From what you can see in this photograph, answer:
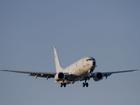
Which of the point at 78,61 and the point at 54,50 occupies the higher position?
the point at 54,50

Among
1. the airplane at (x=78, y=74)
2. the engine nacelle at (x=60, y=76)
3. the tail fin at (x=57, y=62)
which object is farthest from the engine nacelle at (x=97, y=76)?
the tail fin at (x=57, y=62)

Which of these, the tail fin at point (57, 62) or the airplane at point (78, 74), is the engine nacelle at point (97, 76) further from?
the tail fin at point (57, 62)

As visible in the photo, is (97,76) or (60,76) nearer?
(60,76)

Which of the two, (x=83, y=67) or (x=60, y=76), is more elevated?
(x=83, y=67)

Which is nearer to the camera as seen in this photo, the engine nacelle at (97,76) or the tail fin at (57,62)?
the engine nacelle at (97,76)

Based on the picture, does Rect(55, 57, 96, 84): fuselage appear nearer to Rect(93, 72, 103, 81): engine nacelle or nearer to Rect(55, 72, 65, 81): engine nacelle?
Rect(55, 72, 65, 81): engine nacelle

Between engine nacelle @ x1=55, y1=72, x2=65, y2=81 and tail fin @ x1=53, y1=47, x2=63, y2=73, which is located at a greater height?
tail fin @ x1=53, y1=47, x2=63, y2=73

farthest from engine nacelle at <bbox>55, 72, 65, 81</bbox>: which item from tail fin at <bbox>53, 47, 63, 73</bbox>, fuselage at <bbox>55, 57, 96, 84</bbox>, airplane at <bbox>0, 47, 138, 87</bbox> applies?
tail fin at <bbox>53, 47, 63, 73</bbox>

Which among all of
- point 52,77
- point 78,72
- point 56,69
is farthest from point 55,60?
point 78,72

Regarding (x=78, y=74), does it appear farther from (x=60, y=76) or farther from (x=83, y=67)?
(x=60, y=76)

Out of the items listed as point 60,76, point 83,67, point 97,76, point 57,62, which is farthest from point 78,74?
point 57,62

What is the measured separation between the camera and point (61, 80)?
76500mm

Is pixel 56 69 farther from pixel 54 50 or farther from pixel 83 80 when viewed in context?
pixel 83 80

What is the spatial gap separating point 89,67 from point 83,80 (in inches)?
Result: 174
